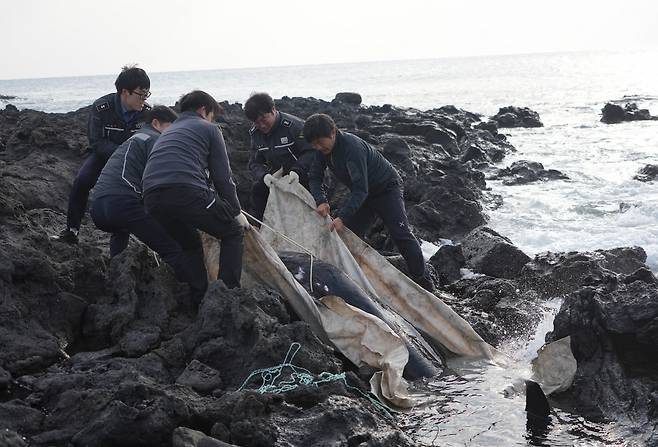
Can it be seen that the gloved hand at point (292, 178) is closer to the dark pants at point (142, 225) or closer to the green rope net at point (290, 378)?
the dark pants at point (142, 225)

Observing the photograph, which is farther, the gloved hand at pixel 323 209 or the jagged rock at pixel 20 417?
the gloved hand at pixel 323 209

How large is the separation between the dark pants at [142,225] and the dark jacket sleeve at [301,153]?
1.76m

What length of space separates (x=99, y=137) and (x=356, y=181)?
239 centimetres

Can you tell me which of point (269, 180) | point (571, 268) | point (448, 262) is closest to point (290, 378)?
point (269, 180)

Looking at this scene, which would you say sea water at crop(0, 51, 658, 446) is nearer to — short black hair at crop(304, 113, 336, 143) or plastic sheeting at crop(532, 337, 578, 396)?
plastic sheeting at crop(532, 337, 578, 396)

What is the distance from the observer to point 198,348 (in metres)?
Result: 4.42

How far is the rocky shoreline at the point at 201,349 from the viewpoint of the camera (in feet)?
11.1

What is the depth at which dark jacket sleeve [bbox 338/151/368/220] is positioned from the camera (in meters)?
6.00

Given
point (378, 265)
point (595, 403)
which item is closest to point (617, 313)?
point (595, 403)

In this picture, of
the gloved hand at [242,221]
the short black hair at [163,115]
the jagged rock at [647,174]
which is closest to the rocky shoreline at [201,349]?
the gloved hand at [242,221]

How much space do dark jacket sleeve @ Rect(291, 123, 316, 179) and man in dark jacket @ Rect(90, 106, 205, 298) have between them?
162cm

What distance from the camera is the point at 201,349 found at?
4387 millimetres

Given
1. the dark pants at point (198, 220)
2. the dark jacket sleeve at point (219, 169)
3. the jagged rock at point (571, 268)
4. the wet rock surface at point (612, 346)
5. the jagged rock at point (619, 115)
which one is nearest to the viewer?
the wet rock surface at point (612, 346)

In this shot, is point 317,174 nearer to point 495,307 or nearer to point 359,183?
point 359,183
